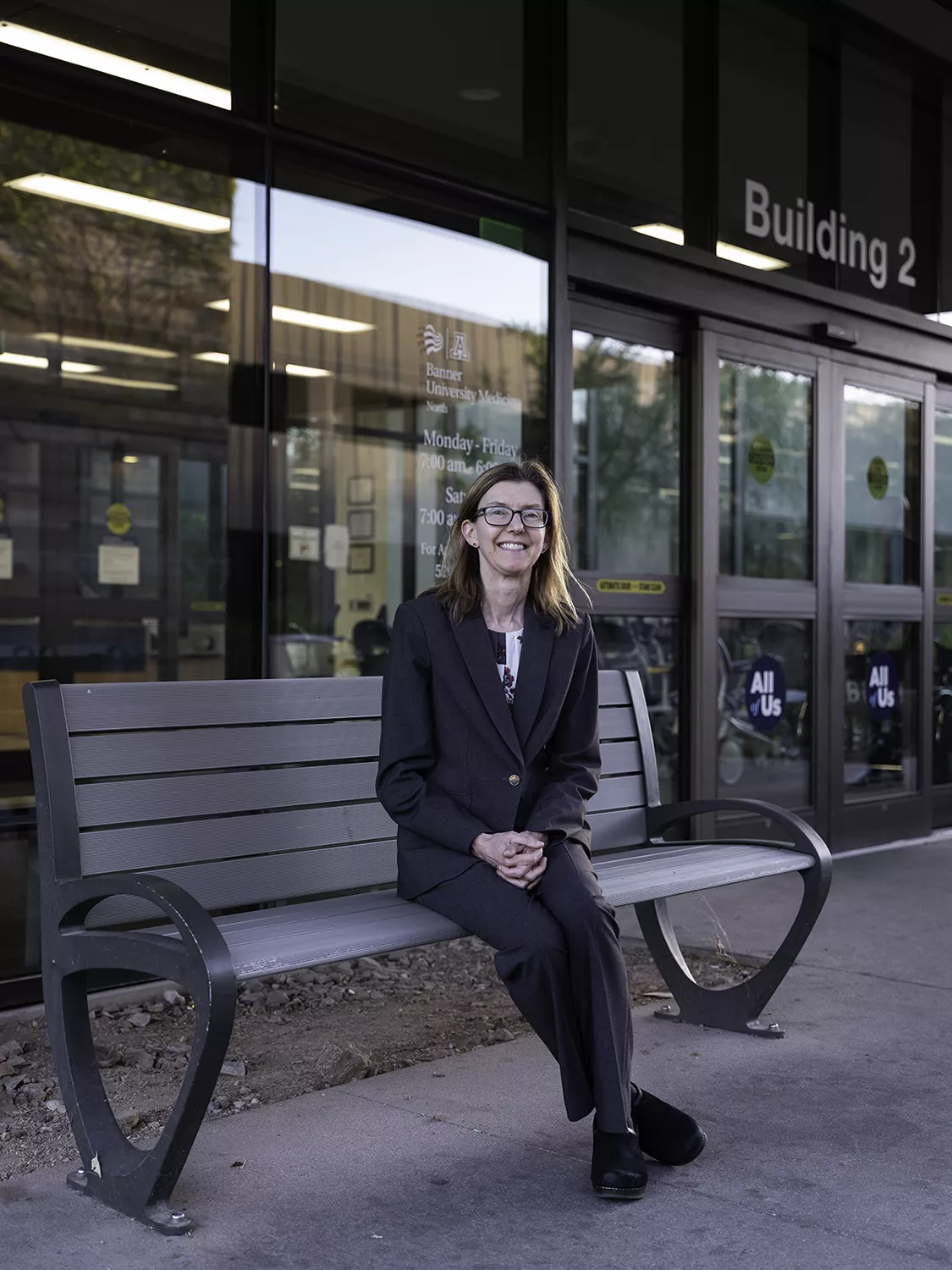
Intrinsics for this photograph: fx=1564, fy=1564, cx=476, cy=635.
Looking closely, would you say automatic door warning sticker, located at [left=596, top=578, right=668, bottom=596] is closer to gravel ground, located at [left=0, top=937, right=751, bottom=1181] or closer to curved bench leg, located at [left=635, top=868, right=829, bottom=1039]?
gravel ground, located at [left=0, top=937, right=751, bottom=1181]

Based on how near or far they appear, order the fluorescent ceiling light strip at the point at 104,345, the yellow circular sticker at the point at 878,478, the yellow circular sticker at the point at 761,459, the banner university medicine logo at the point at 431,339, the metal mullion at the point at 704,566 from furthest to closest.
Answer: the yellow circular sticker at the point at 878,478
the yellow circular sticker at the point at 761,459
the metal mullion at the point at 704,566
the banner university medicine logo at the point at 431,339
the fluorescent ceiling light strip at the point at 104,345

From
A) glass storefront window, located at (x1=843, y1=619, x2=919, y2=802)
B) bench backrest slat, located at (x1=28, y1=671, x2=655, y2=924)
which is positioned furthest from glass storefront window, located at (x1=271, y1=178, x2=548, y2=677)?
glass storefront window, located at (x1=843, y1=619, x2=919, y2=802)

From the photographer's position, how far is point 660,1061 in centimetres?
427

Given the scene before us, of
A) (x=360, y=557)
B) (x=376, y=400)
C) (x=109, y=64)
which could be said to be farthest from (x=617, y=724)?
(x=109, y=64)

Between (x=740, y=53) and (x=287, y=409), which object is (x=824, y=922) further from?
(x=740, y=53)

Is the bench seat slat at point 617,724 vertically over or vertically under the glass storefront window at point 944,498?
under

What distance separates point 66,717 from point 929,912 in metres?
4.20

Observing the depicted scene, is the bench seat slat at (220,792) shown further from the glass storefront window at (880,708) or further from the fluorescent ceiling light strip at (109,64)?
the glass storefront window at (880,708)

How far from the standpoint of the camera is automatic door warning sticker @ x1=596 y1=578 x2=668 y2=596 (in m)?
6.86

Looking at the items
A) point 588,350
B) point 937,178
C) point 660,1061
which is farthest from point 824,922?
point 937,178

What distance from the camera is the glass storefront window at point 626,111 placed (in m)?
6.82

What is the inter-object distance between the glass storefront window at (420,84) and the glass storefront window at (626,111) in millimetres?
292

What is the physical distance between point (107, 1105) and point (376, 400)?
3463 mm

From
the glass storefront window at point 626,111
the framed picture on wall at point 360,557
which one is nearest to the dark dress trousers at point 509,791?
the framed picture on wall at point 360,557
